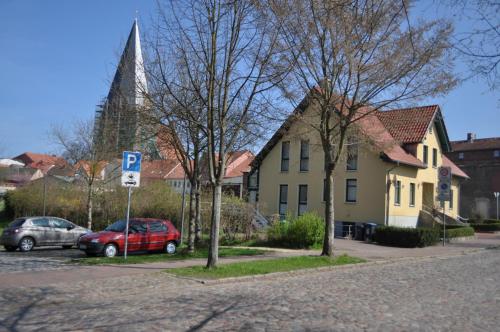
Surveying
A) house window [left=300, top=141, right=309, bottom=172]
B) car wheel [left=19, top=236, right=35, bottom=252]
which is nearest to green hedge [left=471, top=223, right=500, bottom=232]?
house window [left=300, top=141, right=309, bottom=172]

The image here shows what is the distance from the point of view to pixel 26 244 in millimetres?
19922

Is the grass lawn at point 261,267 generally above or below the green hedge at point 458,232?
below

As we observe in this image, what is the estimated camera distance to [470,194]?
67938 mm

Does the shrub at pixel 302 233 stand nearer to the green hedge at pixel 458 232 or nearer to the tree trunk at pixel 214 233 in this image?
the tree trunk at pixel 214 233

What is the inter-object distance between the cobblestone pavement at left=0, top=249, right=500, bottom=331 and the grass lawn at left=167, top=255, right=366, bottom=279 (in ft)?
1.54

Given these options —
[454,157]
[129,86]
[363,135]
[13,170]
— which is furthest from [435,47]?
[454,157]

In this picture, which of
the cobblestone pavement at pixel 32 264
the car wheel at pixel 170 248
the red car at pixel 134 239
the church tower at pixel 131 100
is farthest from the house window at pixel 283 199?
the cobblestone pavement at pixel 32 264

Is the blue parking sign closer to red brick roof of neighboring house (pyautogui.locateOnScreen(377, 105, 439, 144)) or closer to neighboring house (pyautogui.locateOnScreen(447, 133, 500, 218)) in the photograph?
red brick roof of neighboring house (pyautogui.locateOnScreen(377, 105, 439, 144))

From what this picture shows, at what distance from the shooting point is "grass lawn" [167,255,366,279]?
1242 cm

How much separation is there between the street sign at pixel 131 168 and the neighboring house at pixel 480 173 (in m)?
56.7

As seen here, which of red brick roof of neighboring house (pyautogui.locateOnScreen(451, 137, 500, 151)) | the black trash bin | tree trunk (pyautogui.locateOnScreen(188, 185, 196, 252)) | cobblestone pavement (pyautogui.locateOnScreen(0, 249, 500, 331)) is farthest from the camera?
red brick roof of neighboring house (pyautogui.locateOnScreen(451, 137, 500, 151))

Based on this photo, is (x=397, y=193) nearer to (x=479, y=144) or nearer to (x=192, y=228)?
(x=192, y=228)

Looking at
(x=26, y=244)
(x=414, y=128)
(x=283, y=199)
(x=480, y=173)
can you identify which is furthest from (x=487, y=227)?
(x=26, y=244)

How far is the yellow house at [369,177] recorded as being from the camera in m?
31.2
